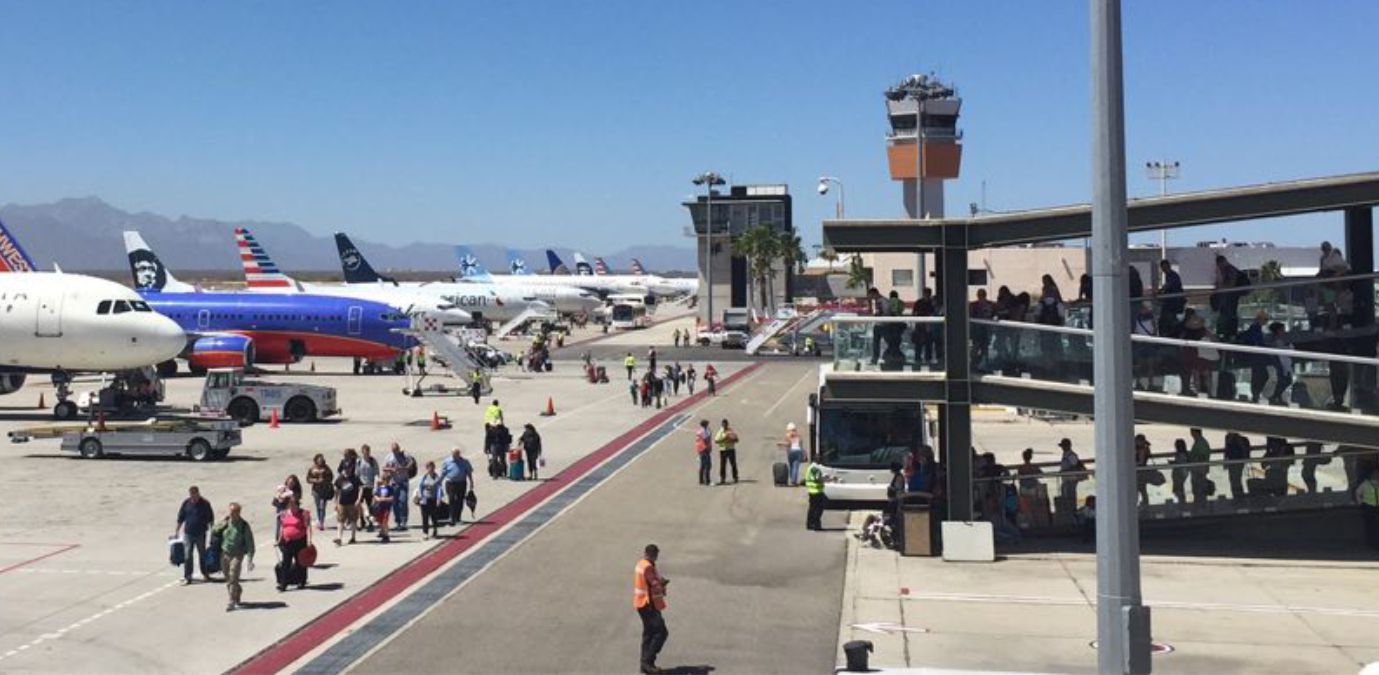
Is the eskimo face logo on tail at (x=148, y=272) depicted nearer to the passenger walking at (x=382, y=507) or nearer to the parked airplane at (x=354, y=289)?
the parked airplane at (x=354, y=289)

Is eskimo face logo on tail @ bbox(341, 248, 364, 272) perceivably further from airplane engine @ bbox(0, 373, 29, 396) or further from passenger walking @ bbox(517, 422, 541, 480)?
passenger walking @ bbox(517, 422, 541, 480)

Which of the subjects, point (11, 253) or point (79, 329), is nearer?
point (79, 329)

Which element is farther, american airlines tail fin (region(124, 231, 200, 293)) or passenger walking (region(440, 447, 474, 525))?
american airlines tail fin (region(124, 231, 200, 293))

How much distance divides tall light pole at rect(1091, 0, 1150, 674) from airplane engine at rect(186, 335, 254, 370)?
176ft

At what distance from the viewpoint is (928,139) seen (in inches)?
4311

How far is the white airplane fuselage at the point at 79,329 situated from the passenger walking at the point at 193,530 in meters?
24.6

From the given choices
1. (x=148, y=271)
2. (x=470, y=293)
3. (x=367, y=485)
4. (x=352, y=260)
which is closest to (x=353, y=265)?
(x=352, y=260)

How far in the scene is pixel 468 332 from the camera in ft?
244

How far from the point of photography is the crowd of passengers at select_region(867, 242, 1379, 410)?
826 inches

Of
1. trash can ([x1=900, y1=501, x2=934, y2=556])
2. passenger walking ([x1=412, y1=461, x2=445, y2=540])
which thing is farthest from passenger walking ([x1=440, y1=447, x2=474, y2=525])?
trash can ([x1=900, y1=501, x2=934, y2=556])

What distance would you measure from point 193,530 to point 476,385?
34456 millimetres

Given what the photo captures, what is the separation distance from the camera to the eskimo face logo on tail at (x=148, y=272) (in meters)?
84.2

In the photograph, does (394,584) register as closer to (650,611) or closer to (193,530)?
(193,530)

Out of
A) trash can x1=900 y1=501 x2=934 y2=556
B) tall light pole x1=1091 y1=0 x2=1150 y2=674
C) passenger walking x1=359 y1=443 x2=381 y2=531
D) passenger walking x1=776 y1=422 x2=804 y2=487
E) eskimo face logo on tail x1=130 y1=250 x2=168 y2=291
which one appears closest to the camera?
tall light pole x1=1091 y1=0 x2=1150 y2=674
